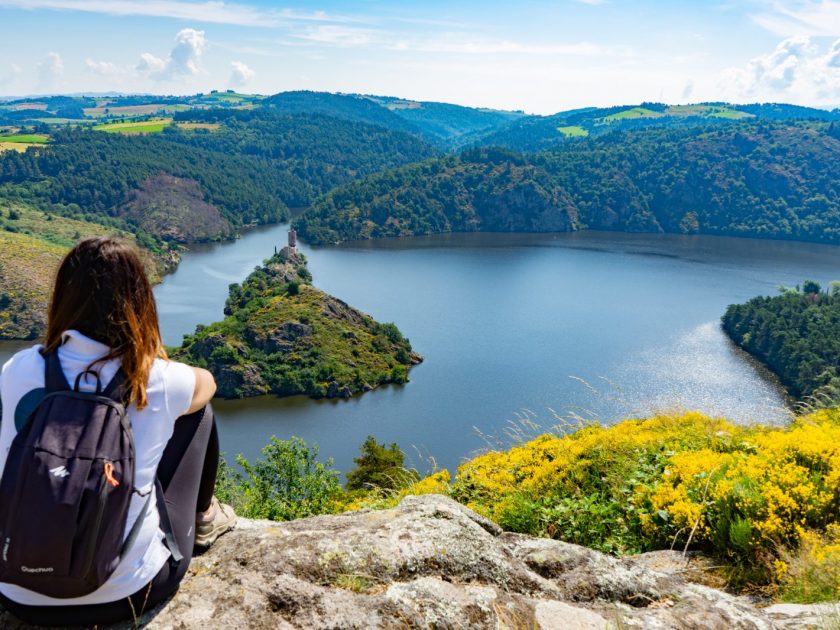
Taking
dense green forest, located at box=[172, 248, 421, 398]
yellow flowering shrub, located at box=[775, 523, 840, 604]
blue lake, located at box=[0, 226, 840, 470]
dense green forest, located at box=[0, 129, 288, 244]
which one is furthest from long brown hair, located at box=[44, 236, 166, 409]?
dense green forest, located at box=[0, 129, 288, 244]

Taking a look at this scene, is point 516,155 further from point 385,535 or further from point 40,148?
point 385,535

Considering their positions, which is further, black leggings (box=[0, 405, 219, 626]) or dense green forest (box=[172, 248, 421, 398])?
dense green forest (box=[172, 248, 421, 398])

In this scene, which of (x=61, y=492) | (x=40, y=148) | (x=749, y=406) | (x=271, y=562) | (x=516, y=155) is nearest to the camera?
(x=61, y=492)

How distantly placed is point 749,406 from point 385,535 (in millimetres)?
53507

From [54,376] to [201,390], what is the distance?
0.54 meters

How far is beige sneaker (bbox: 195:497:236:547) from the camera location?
3.01 metres

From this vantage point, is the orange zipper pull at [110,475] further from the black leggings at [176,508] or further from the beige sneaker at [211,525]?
the beige sneaker at [211,525]

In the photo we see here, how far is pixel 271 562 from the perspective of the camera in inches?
110

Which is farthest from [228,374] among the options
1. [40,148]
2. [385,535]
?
[40,148]

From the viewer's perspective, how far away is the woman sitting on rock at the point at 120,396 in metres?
2.30

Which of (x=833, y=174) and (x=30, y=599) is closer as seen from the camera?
(x=30, y=599)

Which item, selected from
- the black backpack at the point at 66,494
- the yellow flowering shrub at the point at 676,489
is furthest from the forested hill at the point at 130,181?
the black backpack at the point at 66,494

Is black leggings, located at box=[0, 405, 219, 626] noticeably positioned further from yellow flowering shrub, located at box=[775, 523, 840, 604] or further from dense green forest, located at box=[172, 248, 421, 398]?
dense green forest, located at box=[172, 248, 421, 398]

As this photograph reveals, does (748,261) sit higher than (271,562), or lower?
lower
